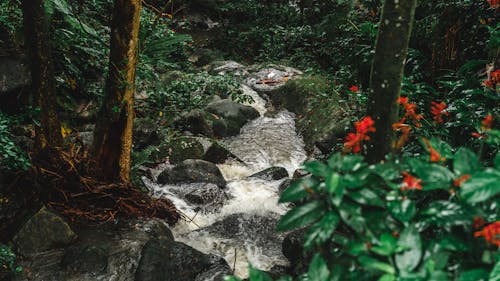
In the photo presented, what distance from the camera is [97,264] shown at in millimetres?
3463

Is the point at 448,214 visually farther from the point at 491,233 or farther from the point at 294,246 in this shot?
the point at 294,246

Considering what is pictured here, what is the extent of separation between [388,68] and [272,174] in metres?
4.48

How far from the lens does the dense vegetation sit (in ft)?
4.32

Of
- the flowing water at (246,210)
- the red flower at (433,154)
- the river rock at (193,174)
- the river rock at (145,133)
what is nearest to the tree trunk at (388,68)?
the red flower at (433,154)

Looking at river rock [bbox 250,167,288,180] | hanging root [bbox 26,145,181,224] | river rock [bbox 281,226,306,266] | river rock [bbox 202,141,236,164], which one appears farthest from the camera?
river rock [bbox 202,141,236,164]

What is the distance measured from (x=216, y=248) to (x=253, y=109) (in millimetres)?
5154

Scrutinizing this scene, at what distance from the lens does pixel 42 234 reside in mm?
3500

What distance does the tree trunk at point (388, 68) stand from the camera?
2.10 metres

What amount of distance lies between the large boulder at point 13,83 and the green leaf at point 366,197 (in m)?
4.58

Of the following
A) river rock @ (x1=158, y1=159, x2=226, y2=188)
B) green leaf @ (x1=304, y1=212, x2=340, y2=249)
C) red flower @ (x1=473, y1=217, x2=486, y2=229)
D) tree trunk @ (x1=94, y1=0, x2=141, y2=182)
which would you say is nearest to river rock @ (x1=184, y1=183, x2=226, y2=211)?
river rock @ (x1=158, y1=159, x2=226, y2=188)

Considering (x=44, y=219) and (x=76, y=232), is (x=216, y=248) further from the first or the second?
(x=44, y=219)

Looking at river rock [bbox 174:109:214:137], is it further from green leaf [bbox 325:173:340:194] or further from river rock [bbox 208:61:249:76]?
green leaf [bbox 325:173:340:194]

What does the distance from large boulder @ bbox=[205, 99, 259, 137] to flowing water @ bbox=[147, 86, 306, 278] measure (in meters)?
0.21

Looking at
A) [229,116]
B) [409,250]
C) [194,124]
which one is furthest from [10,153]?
[229,116]
